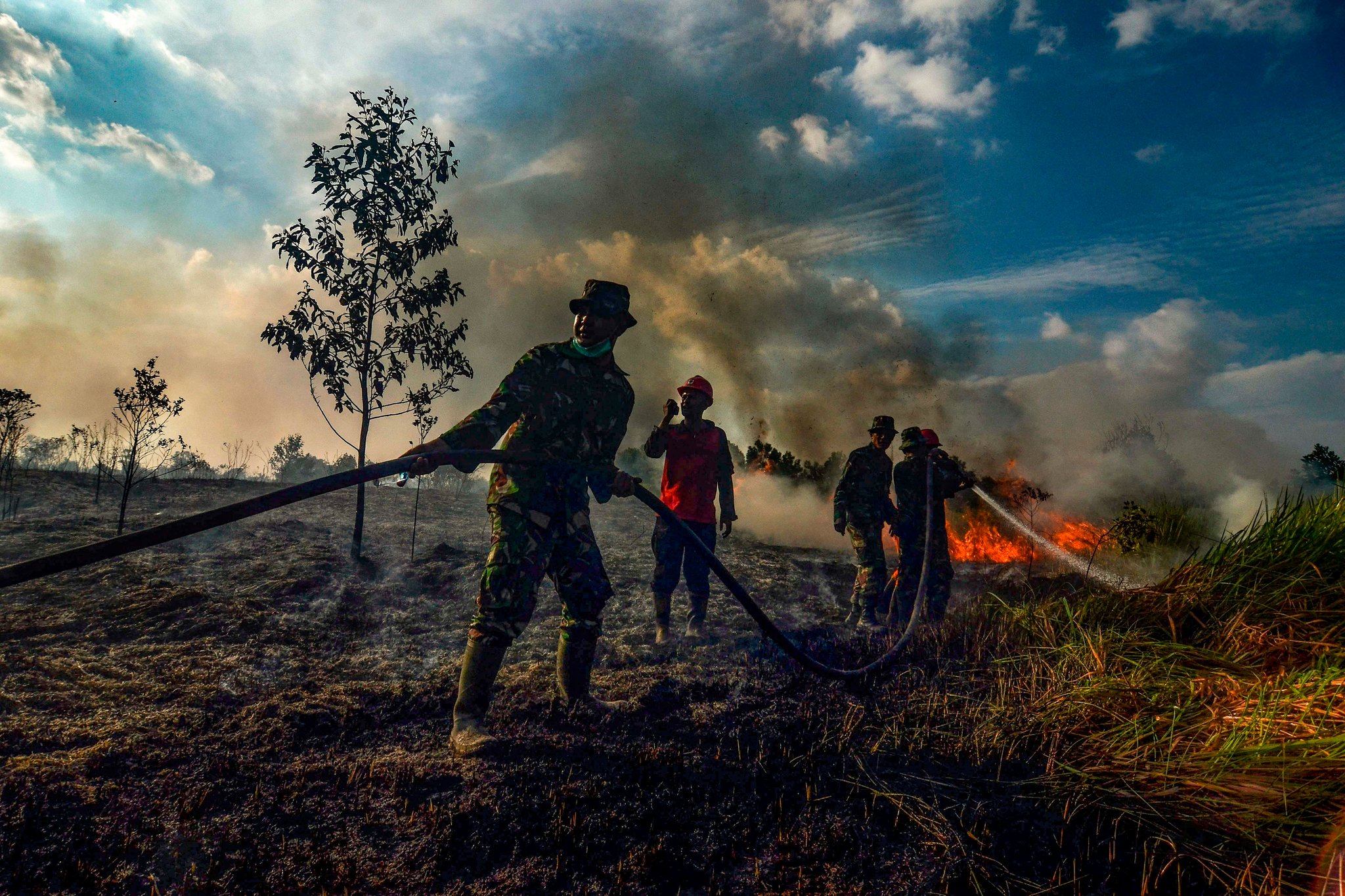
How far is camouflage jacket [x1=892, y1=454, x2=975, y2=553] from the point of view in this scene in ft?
23.6

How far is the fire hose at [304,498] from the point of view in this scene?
2102mm

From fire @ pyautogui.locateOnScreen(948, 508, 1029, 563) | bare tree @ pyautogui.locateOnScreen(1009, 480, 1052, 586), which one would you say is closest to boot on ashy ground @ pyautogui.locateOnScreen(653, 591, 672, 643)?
bare tree @ pyautogui.locateOnScreen(1009, 480, 1052, 586)

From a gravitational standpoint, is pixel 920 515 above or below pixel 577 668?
above

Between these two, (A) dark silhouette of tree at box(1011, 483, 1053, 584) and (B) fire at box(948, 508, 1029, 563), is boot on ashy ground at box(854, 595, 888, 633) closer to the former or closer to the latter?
(A) dark silhouette of tree at box(1011, 483, 1053, 584)

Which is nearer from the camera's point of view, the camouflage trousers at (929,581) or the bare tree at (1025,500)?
the camouflage trousers at (929,581)

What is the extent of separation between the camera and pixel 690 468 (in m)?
6.30

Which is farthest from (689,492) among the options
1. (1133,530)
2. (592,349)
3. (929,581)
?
(1133,530)

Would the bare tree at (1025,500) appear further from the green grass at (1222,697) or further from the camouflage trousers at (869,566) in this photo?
the green grass at (1222,697)

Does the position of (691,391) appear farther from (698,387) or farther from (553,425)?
(553,425)

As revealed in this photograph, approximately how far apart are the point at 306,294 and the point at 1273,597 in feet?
31.2

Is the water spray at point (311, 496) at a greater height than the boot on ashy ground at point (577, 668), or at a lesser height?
greater

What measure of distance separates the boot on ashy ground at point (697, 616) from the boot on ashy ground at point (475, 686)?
9.83 feet

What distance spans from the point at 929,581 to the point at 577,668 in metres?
4.45

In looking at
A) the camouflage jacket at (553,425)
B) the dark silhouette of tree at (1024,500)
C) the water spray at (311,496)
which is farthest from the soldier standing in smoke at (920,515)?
the dark silhouette of tree at (1024,500)
